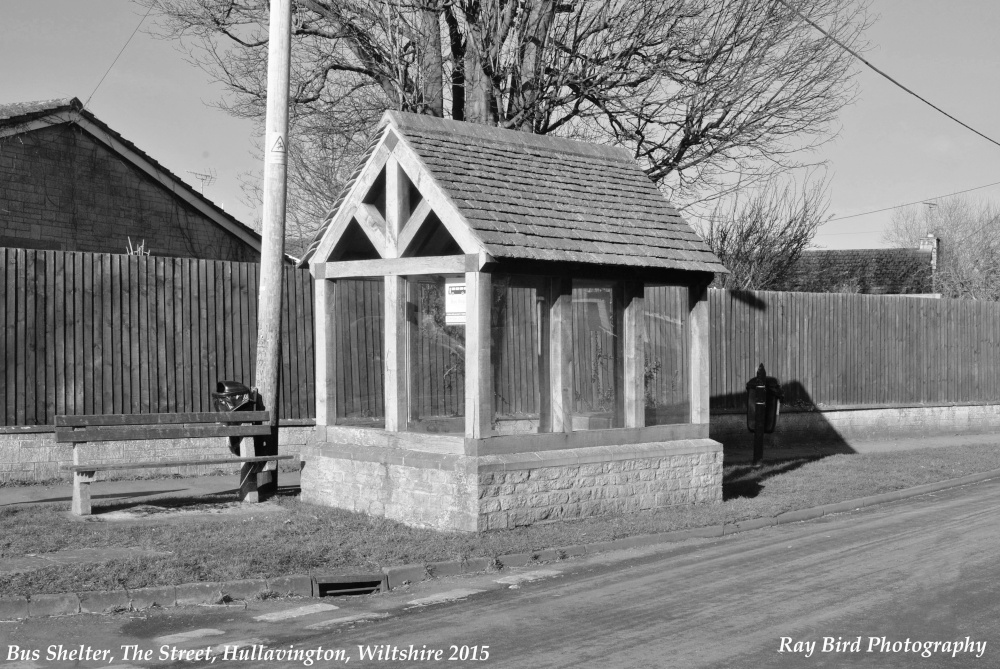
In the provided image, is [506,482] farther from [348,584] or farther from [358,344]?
[358,344]

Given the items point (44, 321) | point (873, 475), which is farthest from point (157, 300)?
point (873, 475)

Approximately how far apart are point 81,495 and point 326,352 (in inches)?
121

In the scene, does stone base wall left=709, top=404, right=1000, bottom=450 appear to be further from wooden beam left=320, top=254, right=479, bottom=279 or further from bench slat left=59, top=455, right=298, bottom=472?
bench slat left=59, top=455, right=298, bottom=472

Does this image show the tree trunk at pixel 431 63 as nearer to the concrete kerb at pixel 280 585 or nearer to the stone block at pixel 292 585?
the concrete kerb at pixel 280 585

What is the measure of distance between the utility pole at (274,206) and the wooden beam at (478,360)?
2720 millimetres

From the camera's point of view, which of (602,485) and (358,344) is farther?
(358,344)

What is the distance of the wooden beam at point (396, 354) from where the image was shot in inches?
→ 453

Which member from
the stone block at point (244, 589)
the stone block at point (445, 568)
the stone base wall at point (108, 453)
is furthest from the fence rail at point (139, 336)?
the stone block at point (244, 589)

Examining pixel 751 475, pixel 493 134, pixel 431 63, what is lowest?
pixel 751 475

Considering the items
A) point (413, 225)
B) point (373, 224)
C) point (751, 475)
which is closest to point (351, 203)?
point (373, 224)

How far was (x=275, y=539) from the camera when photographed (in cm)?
980

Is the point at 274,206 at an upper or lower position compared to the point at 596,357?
upper

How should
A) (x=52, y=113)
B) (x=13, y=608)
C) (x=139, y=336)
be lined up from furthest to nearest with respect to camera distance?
(x=52, y=113) < (x=139, y=336) < (x=13, y=608)

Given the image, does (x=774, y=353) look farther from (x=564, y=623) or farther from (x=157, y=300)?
(x=564, y=623)
